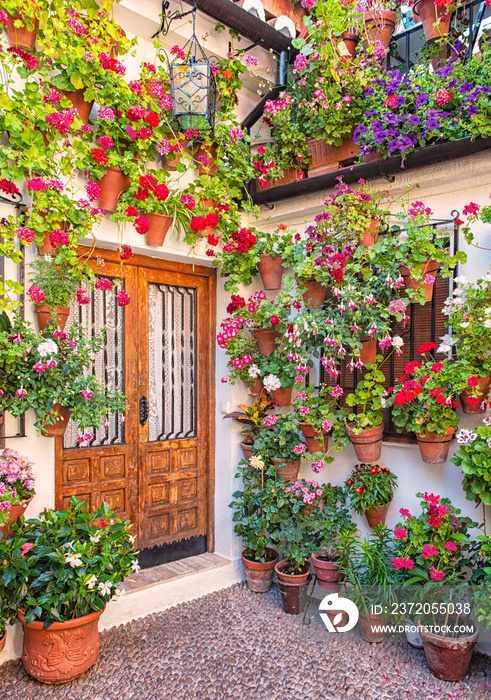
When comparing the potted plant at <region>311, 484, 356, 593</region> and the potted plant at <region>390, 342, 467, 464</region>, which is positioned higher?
the potted plant at <region>390, 342, 467, 464</region>

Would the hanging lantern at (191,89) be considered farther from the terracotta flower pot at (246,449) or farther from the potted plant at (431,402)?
the terracotta flower pot at (246,449)

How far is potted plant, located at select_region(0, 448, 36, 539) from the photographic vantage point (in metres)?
2.72

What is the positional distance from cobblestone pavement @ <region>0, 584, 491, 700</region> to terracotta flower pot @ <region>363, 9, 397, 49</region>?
170 inches

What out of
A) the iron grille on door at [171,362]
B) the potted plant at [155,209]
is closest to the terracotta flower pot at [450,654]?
the iron grille on door at [171,362]

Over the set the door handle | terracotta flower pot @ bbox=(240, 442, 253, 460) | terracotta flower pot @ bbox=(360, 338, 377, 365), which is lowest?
terracotta flower pot @ bbox=(240, 442, 253, 460)

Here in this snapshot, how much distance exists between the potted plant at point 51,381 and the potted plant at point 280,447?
1312mm

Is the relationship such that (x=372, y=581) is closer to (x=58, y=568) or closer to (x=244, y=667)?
(x=244, y=667)

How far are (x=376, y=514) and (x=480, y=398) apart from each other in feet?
3.62

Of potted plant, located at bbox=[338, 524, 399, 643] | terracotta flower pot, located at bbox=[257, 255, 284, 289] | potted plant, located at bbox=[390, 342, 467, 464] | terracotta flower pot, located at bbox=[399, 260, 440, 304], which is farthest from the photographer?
terracotta flower pot, located at bbox=[257, 255, 284, 289]

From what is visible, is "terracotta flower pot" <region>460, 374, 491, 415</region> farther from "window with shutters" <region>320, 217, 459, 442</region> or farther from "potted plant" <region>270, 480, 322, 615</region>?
"potted plant" <region>270, 480, 322, 615</region>

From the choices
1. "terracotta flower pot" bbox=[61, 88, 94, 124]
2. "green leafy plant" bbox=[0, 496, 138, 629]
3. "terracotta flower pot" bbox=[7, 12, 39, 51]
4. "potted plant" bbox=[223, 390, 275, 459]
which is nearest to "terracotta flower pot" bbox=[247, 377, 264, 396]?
"potted plant" bbox=[223, 390, 275, 459]

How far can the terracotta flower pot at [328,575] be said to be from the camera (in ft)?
11.6

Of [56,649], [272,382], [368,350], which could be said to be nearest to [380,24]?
[368,350]

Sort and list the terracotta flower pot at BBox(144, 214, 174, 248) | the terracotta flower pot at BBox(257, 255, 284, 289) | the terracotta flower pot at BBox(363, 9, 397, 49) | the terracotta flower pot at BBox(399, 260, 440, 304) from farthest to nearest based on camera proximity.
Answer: the terracotta flower pot at BBox(257, 255, 284, 289) → the terracotta flower pot at BBox(363, 9, 397, 49) → the terracotta flower pot at BBox(144, 214, 174, 248) → the terracotta flower pot at BBox(399, 260, 440, 304)
